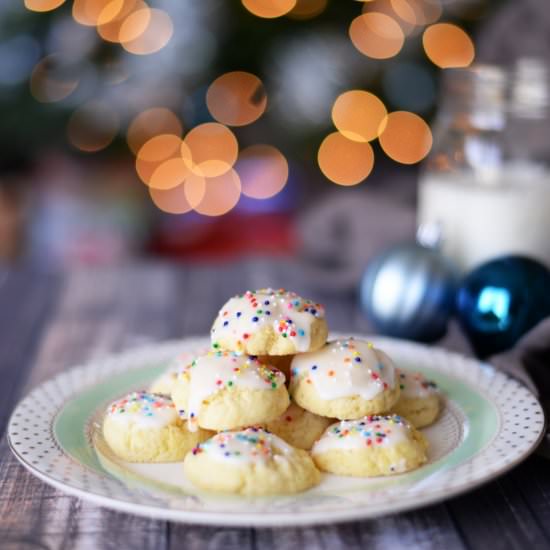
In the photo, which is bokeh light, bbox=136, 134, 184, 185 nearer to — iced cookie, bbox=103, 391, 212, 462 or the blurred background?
the blurred background

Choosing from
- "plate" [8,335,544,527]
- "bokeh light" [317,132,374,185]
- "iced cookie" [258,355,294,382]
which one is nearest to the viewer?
"plate" [8,335,544,527]

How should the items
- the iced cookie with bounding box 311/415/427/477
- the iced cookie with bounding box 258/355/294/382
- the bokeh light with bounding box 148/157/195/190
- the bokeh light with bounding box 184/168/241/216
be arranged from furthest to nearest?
the bokeh light with bounding box 184/168/241/216, the bokeh light with bounding box 148/157/195/190, the iced cookie with bounding box 258/355/294/382, the iced cookie with bounding box 311/415/427/477

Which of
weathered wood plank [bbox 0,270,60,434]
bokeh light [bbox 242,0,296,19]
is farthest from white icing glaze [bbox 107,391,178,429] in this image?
bokeh light [bbox 242,0,296,19]

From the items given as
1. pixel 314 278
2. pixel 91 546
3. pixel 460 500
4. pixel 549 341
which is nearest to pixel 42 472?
pixel 91 546

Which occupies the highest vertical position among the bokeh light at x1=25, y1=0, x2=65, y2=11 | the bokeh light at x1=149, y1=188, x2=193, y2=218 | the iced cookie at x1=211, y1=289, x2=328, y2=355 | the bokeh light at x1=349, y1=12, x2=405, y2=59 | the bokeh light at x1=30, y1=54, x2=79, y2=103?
the bokeh light at x1=349, y1=12, x2=405, y2=59

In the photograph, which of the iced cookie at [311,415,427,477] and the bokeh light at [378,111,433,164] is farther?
the bokeh light at [378,111,433,164]

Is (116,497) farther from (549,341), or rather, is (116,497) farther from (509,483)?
(549,341)
